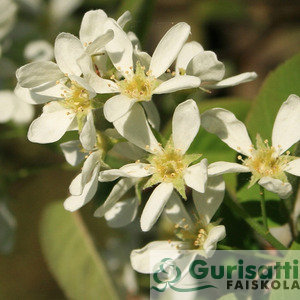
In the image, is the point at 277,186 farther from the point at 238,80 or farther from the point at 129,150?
the point at 129,150

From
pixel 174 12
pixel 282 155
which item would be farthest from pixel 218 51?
pixel 282 155

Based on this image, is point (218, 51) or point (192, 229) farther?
point (218, 51)

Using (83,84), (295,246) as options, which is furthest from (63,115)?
(295,246)

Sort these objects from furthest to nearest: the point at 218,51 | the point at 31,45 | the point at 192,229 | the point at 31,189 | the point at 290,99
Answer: the point at 218,51, the point at 31,189, the point at 31,45, the point at 192,229, the point at 290,99

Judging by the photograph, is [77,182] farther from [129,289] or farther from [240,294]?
[129,289]

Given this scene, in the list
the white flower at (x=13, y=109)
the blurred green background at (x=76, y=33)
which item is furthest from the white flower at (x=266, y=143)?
the white flower at (x=13, y=109)

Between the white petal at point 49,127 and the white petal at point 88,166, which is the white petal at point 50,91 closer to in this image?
the white petal at point 49,127

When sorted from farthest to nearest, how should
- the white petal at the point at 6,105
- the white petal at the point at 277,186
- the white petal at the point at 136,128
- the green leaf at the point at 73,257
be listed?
1. the white petal at the point at 6,105
2. the green leaf at the point at 73,257
3. the white petal at the point at 136,128
4. the white petal at the point at 277,186
